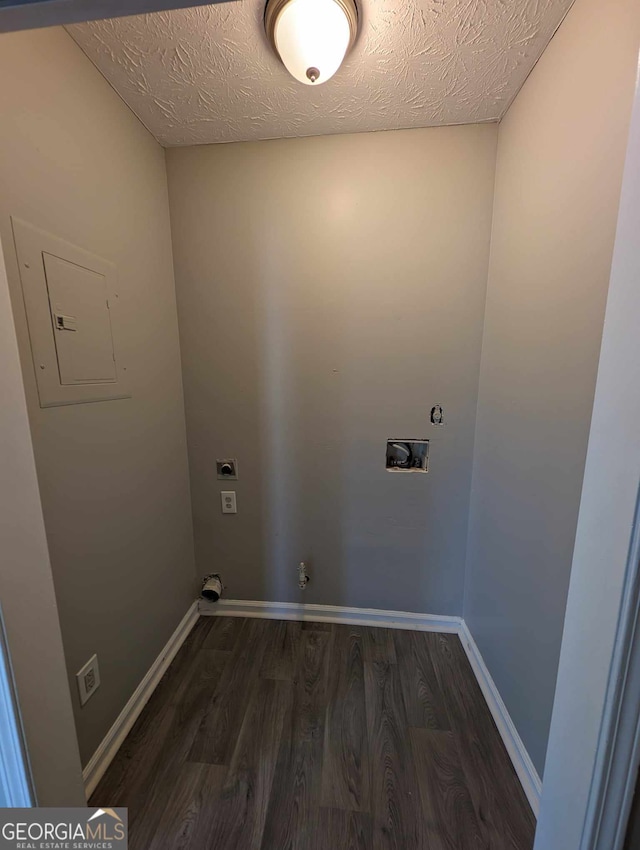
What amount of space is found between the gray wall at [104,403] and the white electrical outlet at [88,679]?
0.02 metres

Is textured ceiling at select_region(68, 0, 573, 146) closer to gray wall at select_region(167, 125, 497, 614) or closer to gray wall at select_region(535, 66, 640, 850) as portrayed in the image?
gray wall at select_region(167, 125, 497, 614)

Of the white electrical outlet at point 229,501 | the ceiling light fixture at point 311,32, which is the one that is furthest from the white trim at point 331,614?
the ceiling light fixture at point 311,32

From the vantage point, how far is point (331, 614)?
5.52 ft

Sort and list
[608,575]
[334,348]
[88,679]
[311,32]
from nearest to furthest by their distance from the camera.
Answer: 1. [608,575]
2. [311,32]
3. [88,679]
4. [334,348]

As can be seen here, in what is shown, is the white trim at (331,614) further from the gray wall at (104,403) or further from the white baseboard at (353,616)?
the gray wall at (104,403)

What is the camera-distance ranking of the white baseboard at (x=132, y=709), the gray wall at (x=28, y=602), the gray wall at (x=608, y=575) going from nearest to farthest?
the gray wall at (x=608, y=575) → the gray wall at (x=28, y=602) → the white baseboard at (x=132, y=709)

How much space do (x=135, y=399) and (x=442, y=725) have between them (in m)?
1.77

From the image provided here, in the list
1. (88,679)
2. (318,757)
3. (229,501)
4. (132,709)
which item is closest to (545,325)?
(229,501)

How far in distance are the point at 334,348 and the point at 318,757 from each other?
1.60m

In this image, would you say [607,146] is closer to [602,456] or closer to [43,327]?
[602,456]

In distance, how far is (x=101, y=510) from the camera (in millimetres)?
1046

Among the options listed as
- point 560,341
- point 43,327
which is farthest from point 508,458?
point 43,327

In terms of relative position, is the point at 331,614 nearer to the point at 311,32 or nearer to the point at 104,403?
the point at 104,403

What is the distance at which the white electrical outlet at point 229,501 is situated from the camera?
1.62 meters
